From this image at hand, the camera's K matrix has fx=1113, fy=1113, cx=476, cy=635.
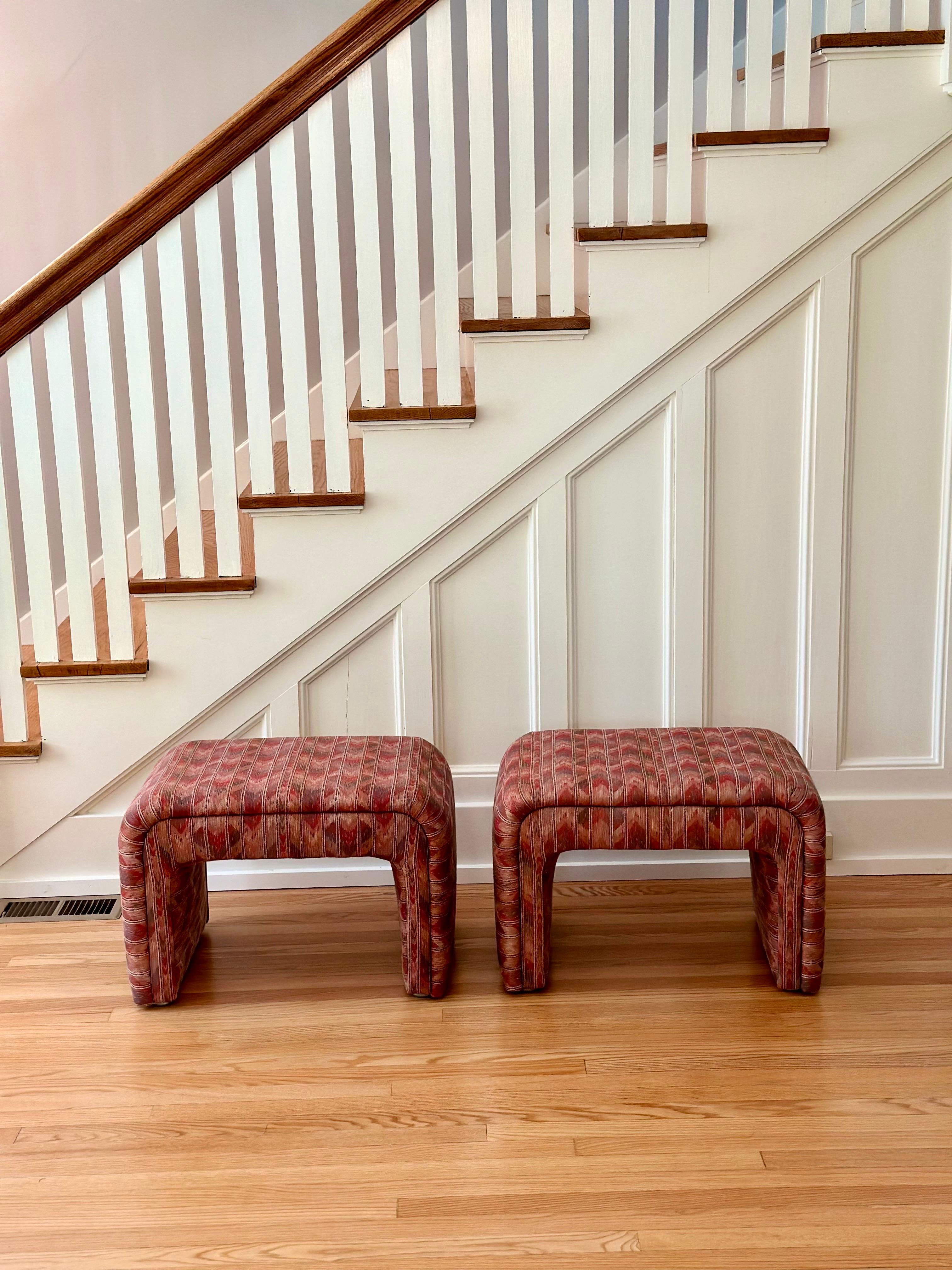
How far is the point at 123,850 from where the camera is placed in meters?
2.14

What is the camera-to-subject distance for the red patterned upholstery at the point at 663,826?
2.13 m

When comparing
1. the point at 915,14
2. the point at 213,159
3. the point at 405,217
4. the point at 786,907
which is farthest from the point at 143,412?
the point at 915,14

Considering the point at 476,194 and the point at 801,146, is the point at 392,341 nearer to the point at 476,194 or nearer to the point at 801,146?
the point at 476,194

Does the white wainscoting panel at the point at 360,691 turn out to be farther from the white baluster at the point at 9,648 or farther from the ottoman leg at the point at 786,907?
the ottoman leg at the point at 786,907

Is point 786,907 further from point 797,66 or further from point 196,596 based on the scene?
point 797,66

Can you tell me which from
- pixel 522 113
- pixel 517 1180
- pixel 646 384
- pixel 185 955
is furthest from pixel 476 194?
pixel 517 1180

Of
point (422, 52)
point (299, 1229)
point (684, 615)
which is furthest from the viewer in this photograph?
point (422, 52)

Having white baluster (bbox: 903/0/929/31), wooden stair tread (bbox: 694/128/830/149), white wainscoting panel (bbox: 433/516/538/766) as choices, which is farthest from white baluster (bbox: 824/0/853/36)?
white wainscoting panel (bbox: 433/516/538/766)

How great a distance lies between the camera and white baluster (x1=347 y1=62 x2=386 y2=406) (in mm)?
2422

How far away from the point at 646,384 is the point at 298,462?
816 mm

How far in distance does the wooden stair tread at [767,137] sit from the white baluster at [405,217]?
634 mm

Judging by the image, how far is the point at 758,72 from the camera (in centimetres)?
243

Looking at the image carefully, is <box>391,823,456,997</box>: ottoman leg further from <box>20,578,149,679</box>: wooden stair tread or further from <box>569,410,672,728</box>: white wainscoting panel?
<box>20,578,149,679</box>: wooden stair tread

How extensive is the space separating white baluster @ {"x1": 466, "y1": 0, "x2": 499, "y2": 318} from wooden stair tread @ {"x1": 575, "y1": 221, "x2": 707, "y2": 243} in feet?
0.68
